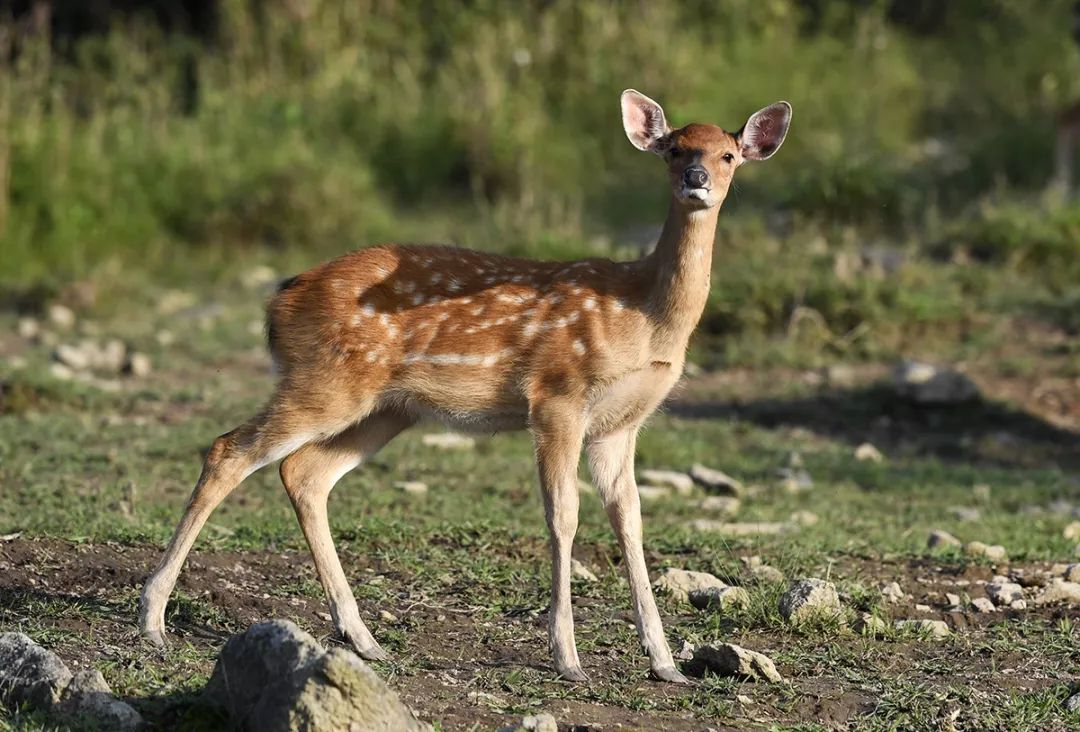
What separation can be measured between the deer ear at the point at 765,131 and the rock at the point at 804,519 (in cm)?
232

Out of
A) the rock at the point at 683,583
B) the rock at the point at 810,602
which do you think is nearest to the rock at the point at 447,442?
the rock at the point at 683,583

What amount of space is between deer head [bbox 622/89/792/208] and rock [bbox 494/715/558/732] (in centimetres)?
189

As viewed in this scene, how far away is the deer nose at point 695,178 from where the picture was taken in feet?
19.2

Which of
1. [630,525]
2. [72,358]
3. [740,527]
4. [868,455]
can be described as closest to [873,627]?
[630,525]

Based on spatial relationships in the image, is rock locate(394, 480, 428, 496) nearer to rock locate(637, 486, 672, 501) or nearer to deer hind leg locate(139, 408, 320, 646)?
rock locate(637, 486, 672, 501)

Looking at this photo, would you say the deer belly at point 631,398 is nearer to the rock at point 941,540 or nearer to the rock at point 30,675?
the rock at point 30,675

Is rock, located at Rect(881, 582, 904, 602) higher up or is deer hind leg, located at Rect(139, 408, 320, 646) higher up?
deer hind leg, located at Rect(139, 408, 320, 646)

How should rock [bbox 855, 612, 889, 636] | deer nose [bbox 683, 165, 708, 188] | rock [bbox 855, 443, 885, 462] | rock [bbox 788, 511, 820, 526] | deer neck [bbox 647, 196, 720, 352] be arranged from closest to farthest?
deer nose [bbox 683, 165, 708, 188] < deer neck [bbox 647, 196, 720, 352] < rock [bbox 855, 612, 889, 636] < rock [bbox 788, 511, 820, 526] < rock [bbox 855, 443, 885, 462]

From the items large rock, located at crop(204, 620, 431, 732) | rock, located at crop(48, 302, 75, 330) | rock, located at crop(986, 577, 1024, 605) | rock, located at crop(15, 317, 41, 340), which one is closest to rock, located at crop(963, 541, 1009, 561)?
rock, located at crop(986, 577, 1024, 605)

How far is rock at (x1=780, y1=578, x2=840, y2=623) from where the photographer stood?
241 inches

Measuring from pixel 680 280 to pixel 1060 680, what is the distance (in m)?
1.79

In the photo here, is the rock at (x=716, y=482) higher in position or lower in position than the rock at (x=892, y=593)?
lower

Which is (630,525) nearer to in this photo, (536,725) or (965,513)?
(536,725)

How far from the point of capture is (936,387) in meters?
10.5
